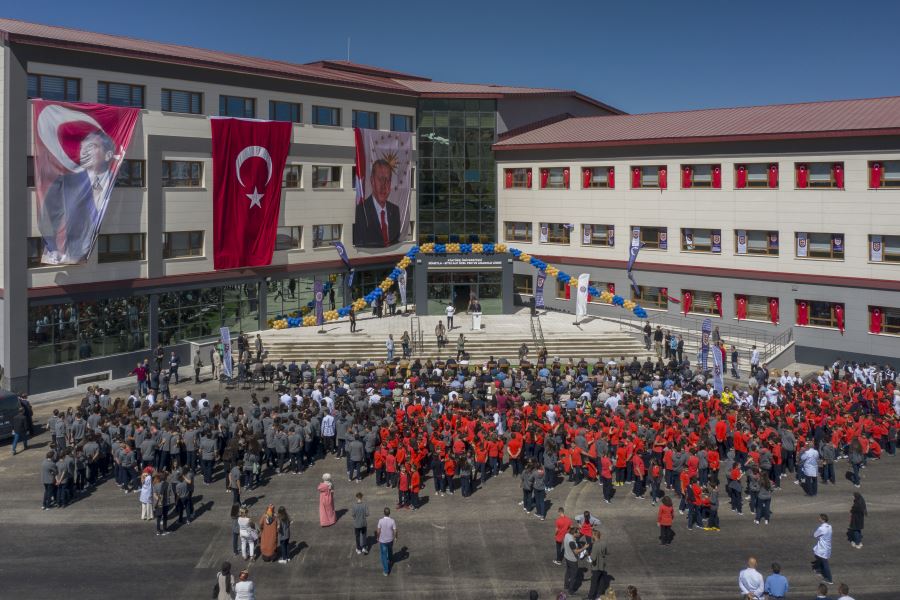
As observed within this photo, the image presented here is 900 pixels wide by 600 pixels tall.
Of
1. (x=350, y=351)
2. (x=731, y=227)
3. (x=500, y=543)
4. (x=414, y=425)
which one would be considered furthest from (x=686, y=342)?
(x=500, y=543)

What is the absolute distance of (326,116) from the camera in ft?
178

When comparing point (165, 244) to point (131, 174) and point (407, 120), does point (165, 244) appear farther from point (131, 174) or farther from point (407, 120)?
point (407, 120)

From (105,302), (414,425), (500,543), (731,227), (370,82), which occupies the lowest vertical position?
(500,543)

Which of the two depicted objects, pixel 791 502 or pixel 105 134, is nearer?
pixel 791 502

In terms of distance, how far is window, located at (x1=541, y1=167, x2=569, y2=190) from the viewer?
191 ft

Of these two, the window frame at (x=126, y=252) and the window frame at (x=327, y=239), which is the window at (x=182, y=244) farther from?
the window frame at (x=327, y=239)

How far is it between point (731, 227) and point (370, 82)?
23998mm

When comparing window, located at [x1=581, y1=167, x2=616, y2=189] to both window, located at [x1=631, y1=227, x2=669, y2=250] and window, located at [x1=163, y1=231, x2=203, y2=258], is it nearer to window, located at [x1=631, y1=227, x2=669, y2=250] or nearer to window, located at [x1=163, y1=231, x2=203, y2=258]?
window, located at [x1=631, y1=227, x2=669, y2=250]

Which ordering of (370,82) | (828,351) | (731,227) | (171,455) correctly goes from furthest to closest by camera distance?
(370,82) → (731,227) → (828,351) → (171,455)

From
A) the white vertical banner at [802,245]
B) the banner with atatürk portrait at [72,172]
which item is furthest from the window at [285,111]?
the white vertical banner at [802,245]

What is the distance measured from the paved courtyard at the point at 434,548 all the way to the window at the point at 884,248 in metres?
20.4

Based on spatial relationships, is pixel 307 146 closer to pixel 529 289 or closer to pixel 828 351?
pixel 529 289

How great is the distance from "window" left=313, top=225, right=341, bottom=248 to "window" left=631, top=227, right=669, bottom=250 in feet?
60.7

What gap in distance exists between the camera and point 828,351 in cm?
4691
